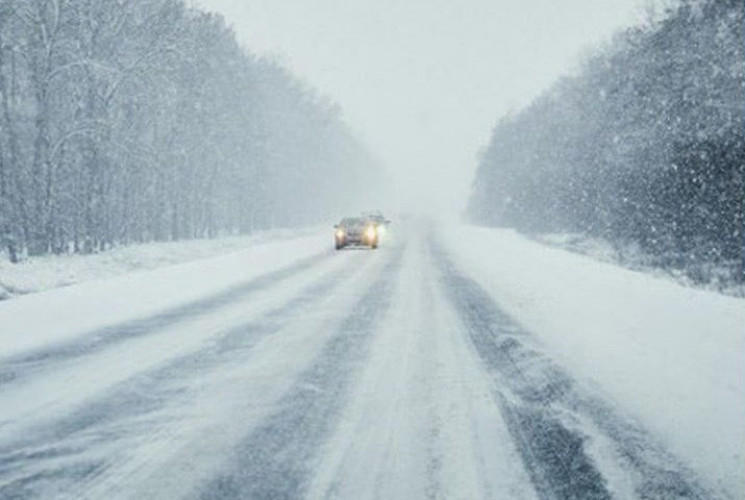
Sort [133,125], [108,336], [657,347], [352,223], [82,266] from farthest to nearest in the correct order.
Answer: [133,125] < [352,223] < [82,266] < [108,336] < [657,347]

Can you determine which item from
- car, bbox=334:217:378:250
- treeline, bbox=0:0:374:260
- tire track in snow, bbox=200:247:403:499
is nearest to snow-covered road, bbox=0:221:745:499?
tire track in snow, bbox=200:247:403:499

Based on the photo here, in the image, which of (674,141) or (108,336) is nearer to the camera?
(108,336)

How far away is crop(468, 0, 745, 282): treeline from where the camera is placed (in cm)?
2381

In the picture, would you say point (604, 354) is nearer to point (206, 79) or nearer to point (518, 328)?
point (518, 328)

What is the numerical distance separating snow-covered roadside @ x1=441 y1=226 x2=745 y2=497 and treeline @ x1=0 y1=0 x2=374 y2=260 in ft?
53.8

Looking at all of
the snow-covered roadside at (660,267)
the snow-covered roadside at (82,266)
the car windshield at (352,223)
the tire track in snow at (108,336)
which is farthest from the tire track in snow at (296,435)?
the car windshield at (352,223)

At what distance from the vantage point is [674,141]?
86.9 ft

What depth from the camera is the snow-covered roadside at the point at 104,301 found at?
10.8 m

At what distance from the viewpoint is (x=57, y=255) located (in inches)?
1044

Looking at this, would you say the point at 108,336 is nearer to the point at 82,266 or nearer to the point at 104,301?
the point at 104,301

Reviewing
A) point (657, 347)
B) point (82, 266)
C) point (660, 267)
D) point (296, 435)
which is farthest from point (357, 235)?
point (296, 435)

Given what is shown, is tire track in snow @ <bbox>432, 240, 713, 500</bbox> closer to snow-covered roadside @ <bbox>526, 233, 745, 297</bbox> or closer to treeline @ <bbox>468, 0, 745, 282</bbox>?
snow-covered roadside @ <bbox>526, 233, 745, 297</bbox>

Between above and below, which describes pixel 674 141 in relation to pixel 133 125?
below

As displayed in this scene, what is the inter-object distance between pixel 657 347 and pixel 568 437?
443 centimetres
